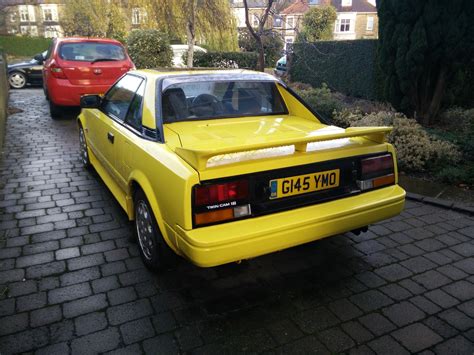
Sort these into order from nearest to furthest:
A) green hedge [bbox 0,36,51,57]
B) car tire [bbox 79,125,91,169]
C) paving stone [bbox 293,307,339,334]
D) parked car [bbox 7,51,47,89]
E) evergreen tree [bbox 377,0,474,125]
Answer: paving stone [bbox 293,307,339,334] → car tire [bbox 79,125,91,169] → evergreen tree [bbox 377,0,474,125] → parked car [bbox 7,51,47,89] → green hedge [bbox 0,36,51,57]

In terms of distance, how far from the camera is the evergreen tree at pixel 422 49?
20.7 feet

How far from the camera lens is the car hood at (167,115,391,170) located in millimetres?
2412

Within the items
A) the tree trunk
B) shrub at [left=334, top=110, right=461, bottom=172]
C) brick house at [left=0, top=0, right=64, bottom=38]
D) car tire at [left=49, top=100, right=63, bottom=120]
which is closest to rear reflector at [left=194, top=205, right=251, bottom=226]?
shrub at [left=334, top=110, right=461, bottom=172]

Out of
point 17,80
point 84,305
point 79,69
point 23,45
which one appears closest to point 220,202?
point 84,305

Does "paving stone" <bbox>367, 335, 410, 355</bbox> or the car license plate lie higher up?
the car license plate

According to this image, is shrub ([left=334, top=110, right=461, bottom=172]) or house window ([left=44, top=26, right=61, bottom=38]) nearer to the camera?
shrub ([left=334, top=110, right=461, bottom=172])

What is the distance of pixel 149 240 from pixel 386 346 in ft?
5.96

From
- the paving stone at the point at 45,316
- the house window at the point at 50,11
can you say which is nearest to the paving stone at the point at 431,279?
the paving stone at the point at 45,316

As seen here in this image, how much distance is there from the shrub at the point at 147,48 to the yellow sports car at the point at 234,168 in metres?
12.0

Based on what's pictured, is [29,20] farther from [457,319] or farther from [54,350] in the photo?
[457,319]

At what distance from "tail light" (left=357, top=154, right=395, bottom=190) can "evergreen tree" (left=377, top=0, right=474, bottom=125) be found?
4.44 meters

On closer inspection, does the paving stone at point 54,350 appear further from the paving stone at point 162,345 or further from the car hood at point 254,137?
the car hood at point 254,137

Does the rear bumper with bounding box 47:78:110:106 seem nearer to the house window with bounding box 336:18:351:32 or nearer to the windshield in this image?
the windshield

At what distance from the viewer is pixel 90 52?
8.50 meters
